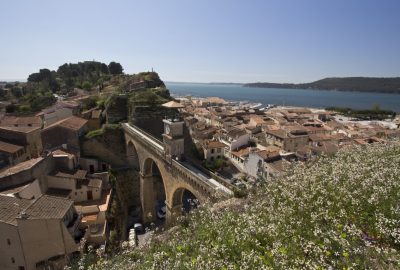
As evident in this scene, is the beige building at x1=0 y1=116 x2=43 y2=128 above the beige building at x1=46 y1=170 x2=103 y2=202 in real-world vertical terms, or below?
above

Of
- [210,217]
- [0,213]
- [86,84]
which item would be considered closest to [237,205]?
[210,217]

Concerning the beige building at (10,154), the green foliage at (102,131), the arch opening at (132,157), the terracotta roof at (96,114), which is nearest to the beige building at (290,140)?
the arch opening at (132,157)

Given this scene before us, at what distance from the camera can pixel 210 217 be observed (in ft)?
35.6

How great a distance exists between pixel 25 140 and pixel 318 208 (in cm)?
3419

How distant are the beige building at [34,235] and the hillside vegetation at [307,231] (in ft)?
28.5

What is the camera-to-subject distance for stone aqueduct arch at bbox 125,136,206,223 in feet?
71.4

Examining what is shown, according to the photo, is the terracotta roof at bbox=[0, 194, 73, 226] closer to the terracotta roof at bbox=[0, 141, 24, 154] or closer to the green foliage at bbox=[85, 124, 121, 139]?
the terracotta roof at bbox=[0, 141, 24, 154]

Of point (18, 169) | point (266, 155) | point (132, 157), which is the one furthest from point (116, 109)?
point (266, 155)

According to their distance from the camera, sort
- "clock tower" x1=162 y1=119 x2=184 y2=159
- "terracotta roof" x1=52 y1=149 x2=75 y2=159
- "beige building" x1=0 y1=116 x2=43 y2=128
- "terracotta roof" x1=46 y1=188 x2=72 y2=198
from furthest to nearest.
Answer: "beige building" x1=0 y1=116 x2=43 y2=128 < "terracotta roof" x1=52 y1=149 x2=75 y2=159 < "terracotta roof" x1=46 y1=188 x2=72 y2=198 < "clock tower" x1=162 y1=119 x2=184 y2=159

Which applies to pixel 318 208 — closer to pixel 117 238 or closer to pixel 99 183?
pixel 117 238

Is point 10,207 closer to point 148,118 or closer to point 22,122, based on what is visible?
point 22,122

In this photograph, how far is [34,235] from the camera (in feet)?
60.4

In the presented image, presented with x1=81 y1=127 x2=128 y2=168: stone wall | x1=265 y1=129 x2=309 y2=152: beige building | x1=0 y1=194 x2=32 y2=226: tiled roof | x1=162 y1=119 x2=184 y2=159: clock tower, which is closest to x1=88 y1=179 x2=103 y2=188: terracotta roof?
x1=81 y1=127 x2=128 y2=168: stone wall

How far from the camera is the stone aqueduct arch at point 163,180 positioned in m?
21.8
